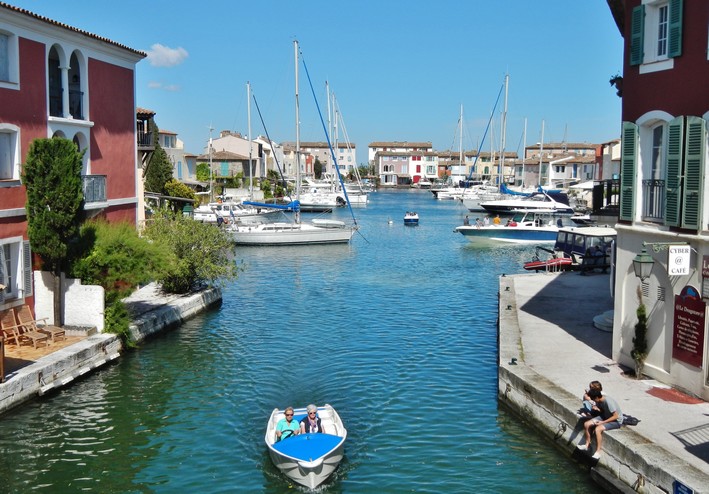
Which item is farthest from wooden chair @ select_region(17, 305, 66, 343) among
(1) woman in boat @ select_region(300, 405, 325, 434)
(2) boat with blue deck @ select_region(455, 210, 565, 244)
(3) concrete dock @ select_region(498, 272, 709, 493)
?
(2) boat with blue deck @ select_region(455, 210, 565, 244)

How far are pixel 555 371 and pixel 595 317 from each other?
5771mm

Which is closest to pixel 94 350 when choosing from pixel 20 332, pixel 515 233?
pixel 20 332

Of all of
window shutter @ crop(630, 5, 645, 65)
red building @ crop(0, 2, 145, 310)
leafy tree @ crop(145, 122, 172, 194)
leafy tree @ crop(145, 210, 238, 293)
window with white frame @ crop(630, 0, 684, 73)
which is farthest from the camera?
leafy tree @ crop(145, 122, 172, 194)

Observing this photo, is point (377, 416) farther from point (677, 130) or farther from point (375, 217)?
point (375, 217)

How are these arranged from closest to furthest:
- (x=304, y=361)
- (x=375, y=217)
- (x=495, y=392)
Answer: (x=495, y=392) → (x=304, y=361) → (x=375, y=217)

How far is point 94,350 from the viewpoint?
67.1ft

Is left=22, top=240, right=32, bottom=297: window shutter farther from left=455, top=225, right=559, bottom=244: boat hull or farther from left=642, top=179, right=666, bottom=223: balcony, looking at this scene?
left=455, top=225, right=559, bottom=244: boat hull

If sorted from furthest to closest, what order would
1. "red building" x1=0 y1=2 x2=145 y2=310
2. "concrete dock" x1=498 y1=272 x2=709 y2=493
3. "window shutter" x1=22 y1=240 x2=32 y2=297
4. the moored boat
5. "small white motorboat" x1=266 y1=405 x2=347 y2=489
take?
the moored boat < "window shutter" x1=22 y1=240 x2=32 y2=297 < "red building" x1=0 y1=2 x2=145 y2=310 < "small white motorboat" x1=266 y1=405 x2=347 y2=489 < "concrete dock" x1=498 y1=272 x2=709 y2=493

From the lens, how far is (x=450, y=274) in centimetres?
4122

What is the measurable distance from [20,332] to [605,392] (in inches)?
622

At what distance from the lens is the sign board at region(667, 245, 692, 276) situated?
587 inches

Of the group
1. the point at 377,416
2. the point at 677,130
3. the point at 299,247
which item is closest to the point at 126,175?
the point at 377,416

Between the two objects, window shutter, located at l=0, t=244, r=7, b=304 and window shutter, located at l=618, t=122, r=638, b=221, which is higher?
window shutter, located at l=618, t=122, r=638, b=221

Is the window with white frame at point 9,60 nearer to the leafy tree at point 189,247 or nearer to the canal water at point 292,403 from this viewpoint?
the leafy tree at point 189,247
